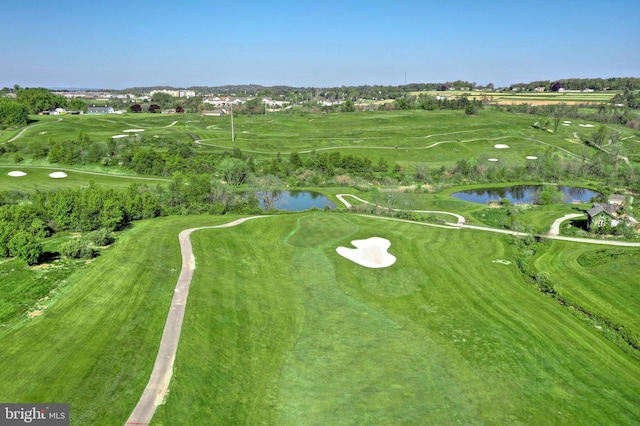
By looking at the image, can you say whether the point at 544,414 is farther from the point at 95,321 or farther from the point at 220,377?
the point at 95,321

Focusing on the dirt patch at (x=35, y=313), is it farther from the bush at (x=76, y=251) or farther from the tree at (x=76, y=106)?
the tree at (x=76, y=106)

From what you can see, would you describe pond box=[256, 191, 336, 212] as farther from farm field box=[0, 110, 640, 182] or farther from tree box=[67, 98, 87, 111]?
tree box=[67, 98, 87, 111]

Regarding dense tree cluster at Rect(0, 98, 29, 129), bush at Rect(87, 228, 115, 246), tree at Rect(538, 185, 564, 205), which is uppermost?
dense tree cluster at Rect(0, 98, 29, 129)

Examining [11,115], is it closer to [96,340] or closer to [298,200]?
[298,200]

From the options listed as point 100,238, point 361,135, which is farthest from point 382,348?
point 361,135

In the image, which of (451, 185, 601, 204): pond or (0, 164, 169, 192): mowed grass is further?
(451, 185, 601, 204): pond

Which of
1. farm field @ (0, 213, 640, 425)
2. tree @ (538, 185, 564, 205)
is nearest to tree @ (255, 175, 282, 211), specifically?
farm field @ (0, 213, 640, 425)
